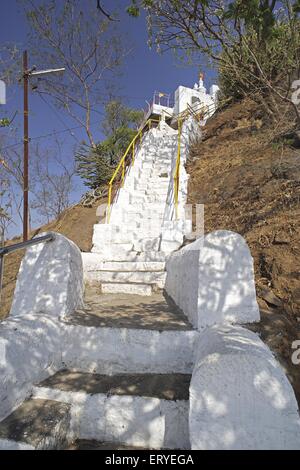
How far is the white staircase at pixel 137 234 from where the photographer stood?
5223 mm

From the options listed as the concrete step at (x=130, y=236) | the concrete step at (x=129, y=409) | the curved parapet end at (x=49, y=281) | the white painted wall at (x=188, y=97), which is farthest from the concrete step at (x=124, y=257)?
the white painted wall at (x=188, y=97)

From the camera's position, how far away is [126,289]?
4.78 m

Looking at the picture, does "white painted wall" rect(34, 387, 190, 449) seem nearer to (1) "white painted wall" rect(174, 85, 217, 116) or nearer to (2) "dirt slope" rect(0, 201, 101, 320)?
(2) "dirt slope" rect(0, 201, 101, 320)

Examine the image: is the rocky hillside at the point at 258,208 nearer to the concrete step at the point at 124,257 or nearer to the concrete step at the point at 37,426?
the concrete step at the point at 124,257

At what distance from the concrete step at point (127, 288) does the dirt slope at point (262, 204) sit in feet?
5.63

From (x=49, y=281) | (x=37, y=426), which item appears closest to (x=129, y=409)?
(x=37, y=426)

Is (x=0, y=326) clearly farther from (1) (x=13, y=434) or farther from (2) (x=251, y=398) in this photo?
(2) (x=251, y=398)

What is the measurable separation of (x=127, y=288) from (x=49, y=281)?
5.28ft

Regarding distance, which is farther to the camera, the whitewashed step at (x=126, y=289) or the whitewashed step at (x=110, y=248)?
the whitewashed step at (x=110, y=248)

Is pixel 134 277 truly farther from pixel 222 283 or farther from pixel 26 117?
pixel 26 117

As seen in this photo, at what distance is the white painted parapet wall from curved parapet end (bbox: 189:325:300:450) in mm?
790

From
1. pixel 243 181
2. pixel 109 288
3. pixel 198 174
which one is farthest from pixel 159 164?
pixel 109 288
